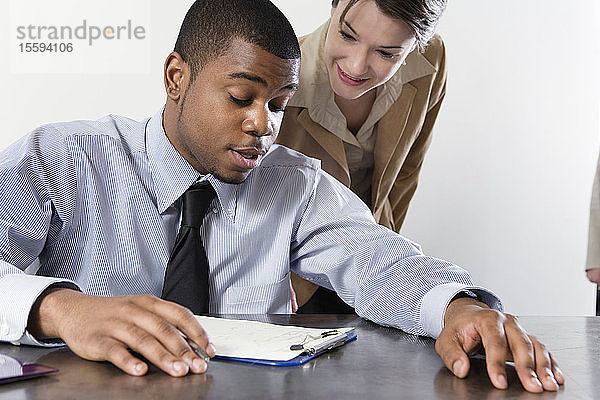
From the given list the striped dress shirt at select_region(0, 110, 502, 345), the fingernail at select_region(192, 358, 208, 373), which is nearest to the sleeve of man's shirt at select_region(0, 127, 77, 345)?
the striped dress shirt at select_region(0, 110, 502, 345)

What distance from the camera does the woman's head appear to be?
156 centimetres

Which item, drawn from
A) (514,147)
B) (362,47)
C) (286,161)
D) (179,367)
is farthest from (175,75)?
(514,147)

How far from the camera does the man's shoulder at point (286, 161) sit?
1.42m

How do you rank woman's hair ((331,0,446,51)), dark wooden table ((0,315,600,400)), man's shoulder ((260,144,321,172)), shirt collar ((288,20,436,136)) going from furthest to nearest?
shirt collar ((288,20,436,136)) < woman's hair ((331,0,446,51)) < man's shoulder ((260,144,321,172)) < dark wooden table ((0,315,600,400))

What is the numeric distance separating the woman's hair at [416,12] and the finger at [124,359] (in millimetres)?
955

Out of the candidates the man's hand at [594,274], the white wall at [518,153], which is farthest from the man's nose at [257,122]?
the white wall at [518,153]

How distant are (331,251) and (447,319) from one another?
348mm

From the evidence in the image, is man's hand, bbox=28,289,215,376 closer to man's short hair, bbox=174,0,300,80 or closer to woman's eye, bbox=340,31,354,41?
man's short hair, bbox=174,0,300,80

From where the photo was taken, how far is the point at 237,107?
4.01 feet

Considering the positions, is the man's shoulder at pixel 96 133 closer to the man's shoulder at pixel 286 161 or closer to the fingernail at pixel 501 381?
the man's shoulder at pixel 286 161

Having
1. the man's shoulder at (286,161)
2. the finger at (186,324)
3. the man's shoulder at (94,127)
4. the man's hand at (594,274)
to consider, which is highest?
the man's shoulder at (94,127)

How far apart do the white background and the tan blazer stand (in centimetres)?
106

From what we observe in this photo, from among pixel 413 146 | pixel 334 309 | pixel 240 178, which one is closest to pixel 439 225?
pixel 413 146

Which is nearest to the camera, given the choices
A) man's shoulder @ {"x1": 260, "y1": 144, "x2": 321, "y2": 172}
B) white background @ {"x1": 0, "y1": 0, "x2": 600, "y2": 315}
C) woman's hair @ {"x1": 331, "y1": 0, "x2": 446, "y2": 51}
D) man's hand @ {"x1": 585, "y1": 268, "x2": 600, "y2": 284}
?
man's shoulder @ {"x1": 260, "y1": 144, "x2": 321, "y2": 172}
